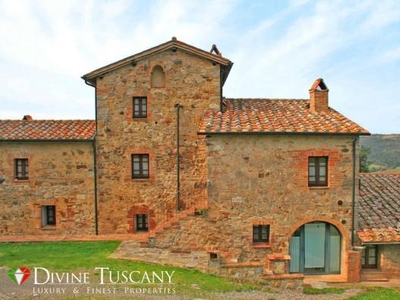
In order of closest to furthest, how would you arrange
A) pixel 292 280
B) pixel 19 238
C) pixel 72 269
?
pixel 72 269
pixel 292 280
pixel 19 238

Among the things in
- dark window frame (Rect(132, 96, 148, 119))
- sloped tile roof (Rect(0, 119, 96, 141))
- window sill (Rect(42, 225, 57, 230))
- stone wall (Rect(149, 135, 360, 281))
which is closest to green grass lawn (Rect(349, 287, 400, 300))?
stone wall (Rect(149, 135, 360, 281))

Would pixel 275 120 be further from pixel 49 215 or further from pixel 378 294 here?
pixel 49 215

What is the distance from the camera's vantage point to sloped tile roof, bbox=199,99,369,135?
1168 cm

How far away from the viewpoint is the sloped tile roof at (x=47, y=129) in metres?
14.1

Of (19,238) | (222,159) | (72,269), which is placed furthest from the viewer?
(19,238)

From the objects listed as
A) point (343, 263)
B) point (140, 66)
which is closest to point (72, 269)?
point (140, 66)

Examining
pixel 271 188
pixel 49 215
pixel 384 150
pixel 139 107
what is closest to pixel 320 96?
pixel 271 188

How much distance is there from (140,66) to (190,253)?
861 centimetres

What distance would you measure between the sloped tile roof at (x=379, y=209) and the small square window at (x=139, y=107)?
415 inches

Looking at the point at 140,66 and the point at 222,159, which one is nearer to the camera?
the point at 222,159

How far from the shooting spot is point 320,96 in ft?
43.9

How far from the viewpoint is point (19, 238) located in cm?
1372

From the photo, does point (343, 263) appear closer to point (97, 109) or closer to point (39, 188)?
point (97, 109)

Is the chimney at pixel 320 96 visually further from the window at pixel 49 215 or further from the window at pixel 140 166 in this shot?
the window at pixel 49 215
